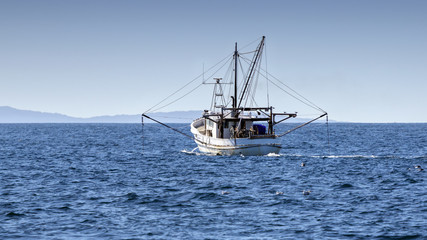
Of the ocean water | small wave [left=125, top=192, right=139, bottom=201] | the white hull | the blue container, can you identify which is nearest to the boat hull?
the white hull

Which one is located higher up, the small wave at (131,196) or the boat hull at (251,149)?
the boat hull at (251,149)

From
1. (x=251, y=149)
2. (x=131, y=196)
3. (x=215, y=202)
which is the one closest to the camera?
(x=215, y=202)

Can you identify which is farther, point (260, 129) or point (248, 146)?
point (260, 129)

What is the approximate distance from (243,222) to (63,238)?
837 centimetres

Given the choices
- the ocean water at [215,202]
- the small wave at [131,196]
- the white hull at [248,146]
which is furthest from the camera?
the white hull at [248,146]

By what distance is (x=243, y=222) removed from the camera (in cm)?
2480

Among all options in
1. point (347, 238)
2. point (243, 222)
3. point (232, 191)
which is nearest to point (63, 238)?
point (243, 222)

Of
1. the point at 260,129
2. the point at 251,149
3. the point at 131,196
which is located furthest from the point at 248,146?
the point at 131,196

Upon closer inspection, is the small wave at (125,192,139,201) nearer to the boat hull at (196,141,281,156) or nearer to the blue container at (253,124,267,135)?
the boat hull at (196,141,281,156)

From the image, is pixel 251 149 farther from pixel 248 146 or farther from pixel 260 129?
pixel 260 129

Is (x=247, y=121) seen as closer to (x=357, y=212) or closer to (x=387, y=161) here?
(x=387, y=161)

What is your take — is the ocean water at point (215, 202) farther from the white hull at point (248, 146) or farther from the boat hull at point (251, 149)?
the boat hull at point (251, 149)

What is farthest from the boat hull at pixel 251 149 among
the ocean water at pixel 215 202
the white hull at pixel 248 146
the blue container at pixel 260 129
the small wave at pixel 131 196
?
the small wave at pixel 131 196

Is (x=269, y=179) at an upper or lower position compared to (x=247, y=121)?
lower
